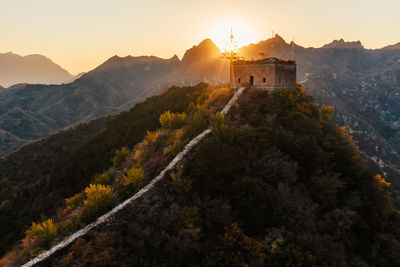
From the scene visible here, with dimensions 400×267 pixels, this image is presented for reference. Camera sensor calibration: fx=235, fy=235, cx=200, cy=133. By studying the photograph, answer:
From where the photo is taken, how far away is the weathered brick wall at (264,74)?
1117 inches

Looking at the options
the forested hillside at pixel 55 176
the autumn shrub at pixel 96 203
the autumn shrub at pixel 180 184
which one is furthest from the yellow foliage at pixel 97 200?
the forested hillside at pixel 55 176

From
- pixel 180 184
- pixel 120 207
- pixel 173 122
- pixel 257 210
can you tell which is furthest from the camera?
pixel 173 122

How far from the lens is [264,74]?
28.9 meters

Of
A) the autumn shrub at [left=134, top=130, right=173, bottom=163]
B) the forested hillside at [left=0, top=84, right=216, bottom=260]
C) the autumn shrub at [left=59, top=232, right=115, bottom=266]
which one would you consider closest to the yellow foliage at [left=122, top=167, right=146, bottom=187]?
the autumn shrub at [left=59, top=232, right=115, bottom=266]

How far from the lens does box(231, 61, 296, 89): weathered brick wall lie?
2836cm

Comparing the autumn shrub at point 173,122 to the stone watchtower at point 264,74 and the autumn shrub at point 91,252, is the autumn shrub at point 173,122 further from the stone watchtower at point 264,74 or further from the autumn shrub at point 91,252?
the autumn shrub at point 91,252

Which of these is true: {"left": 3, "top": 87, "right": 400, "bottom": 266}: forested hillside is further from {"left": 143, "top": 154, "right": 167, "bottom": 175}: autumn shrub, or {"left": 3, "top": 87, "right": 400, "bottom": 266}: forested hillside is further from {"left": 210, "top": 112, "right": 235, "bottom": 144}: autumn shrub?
{"left": 143, "top": 154, "right": 167, "bottom": 175}: autumn shrub

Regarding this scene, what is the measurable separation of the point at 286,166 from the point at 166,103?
3510 centimetres

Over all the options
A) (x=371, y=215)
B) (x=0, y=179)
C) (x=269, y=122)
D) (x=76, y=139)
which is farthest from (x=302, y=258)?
(x=76, y=139)

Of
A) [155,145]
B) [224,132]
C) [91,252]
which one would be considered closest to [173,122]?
[155,145]

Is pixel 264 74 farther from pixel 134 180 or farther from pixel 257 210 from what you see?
pixel 134 180

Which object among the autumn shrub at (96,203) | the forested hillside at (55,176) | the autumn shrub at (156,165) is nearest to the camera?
the autumn shrub at (96,203)

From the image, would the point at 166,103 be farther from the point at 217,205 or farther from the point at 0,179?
the point at 0,179

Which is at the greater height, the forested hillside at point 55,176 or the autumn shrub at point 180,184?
the autumn shrub at point 180,184
